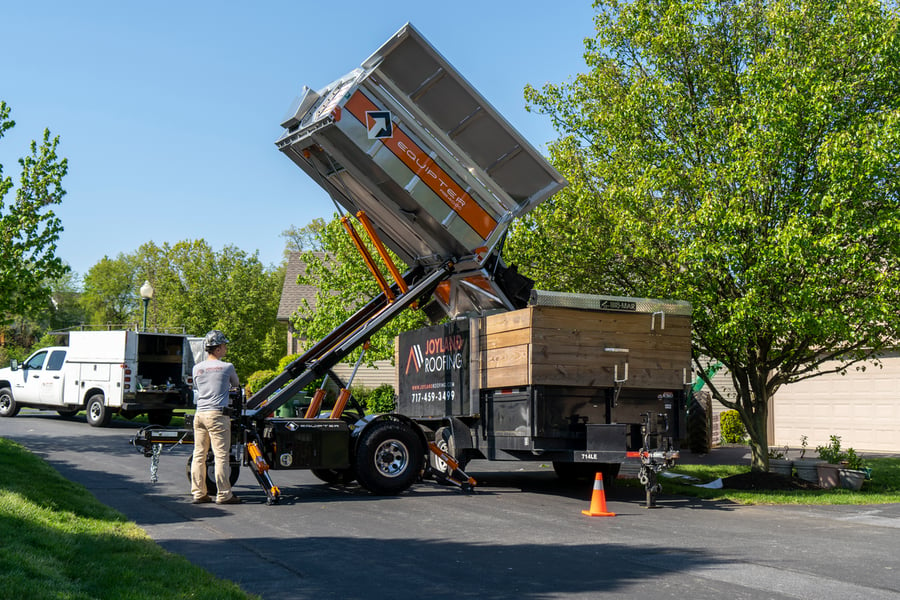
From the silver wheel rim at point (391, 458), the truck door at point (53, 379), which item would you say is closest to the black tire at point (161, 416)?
the truck door at point (53, 379)

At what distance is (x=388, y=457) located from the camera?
36.7 ft

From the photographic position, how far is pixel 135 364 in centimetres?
2089

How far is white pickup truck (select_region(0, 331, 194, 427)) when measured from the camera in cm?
2083

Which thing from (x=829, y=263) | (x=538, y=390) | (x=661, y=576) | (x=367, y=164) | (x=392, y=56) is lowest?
(x=661, y=576)

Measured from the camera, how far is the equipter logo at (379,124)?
10.6 metres

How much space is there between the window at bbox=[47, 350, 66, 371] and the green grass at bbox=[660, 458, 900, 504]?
15021mm

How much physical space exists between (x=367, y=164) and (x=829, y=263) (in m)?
6.46

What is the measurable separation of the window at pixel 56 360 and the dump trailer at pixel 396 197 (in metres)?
12.8

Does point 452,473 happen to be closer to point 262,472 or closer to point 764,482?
point 262,472

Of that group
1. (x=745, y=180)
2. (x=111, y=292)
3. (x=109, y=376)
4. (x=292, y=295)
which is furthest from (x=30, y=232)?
(x=111, y=292)

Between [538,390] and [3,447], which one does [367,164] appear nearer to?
[538,390]

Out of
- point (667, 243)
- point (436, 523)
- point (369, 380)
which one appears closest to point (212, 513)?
point (436, 523)

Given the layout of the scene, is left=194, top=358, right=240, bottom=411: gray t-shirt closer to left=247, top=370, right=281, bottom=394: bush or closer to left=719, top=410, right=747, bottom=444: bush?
left=719, top=410, right=747, bottom=444: bush

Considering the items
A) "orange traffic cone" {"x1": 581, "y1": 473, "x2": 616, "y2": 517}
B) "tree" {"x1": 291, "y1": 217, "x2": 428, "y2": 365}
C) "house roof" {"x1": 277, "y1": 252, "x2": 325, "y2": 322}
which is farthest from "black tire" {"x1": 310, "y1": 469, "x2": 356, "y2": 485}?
"house roof" {"x1": 277, "y1": 252, "x2": 325, "y2": 322}
